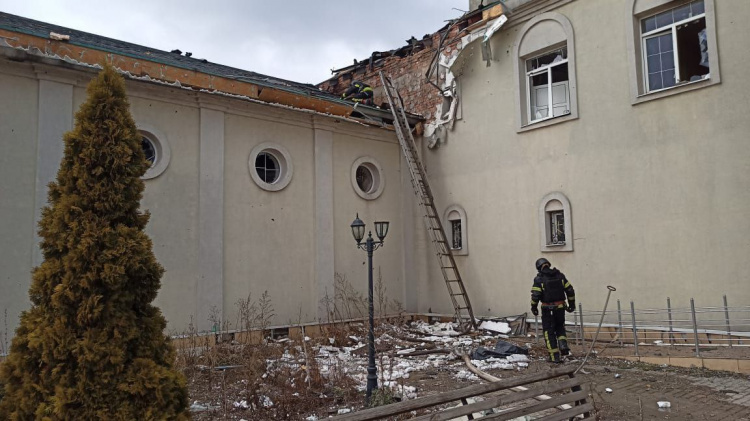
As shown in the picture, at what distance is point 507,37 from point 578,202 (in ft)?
14.6

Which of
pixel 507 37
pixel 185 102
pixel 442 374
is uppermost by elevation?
pixel 507 37

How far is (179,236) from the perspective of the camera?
11.0m

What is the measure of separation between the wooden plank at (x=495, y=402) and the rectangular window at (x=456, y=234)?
30.6 ft

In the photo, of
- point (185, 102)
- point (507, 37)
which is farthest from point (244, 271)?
point (507, 37)

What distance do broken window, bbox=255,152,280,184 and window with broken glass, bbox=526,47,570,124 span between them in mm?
6076

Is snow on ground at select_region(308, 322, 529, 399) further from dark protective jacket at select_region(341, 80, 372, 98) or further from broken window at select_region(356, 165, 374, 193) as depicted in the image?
dark protective jacket at select_region(341, 80, 372, 98)

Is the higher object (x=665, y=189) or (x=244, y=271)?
(x=665, y=189)

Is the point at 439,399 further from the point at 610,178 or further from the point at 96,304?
the point at 610,178

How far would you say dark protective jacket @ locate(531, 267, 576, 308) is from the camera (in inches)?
360

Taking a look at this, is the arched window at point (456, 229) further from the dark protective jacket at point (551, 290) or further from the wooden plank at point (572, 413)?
the wooden plank at point (572, 413)

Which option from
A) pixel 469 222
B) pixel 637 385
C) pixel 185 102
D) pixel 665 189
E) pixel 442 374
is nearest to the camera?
pixel 637 385

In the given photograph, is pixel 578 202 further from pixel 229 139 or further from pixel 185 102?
pixel 185 102

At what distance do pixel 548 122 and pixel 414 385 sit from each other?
7080mm

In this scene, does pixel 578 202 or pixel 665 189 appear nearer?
pixel 665 189
